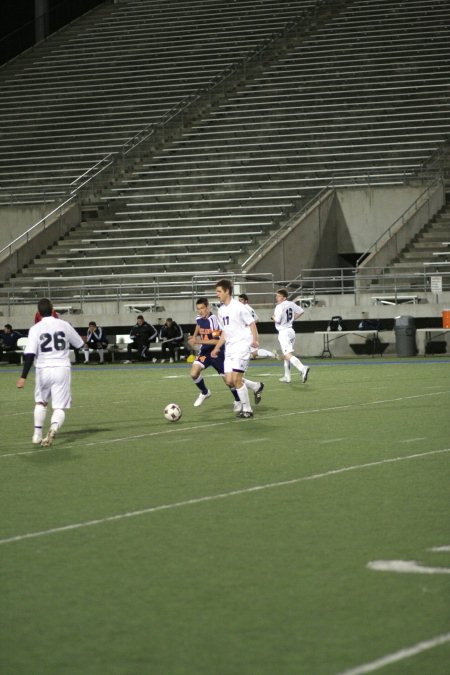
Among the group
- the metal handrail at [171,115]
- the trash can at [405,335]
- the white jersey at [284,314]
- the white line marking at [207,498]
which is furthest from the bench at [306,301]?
the white line marking at [207,498]

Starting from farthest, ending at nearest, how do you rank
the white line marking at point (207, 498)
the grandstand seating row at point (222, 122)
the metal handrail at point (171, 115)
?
1. the metal handrail at point (171, 115)
2. the grandstand seating row at point (222, 122)
3. the white line marking at point (207, 498)

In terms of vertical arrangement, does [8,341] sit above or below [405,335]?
above

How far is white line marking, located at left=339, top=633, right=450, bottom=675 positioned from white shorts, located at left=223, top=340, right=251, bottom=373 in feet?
34.7

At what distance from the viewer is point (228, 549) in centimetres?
757

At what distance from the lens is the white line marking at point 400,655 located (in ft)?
16.4

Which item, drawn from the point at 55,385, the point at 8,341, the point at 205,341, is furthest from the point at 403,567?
the point at 8,341

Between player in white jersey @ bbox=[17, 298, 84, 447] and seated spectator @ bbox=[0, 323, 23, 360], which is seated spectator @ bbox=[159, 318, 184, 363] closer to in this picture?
seated spectator @ bbox=[0, 323, 23, 360]

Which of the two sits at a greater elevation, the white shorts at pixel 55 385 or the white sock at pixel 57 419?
the white shorts at pixel 55 385

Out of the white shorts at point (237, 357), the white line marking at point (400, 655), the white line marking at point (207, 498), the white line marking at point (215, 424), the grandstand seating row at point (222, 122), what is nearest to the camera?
the white line marking at point (400, 655)

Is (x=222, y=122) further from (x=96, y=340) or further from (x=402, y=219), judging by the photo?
(x=96, y=340)

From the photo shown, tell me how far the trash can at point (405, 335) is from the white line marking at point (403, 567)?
80.2 feet

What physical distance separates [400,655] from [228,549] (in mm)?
2478

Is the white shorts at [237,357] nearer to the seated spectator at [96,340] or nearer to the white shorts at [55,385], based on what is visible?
the white shorts at [55,385]

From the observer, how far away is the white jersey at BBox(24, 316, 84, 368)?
43.6 feet
